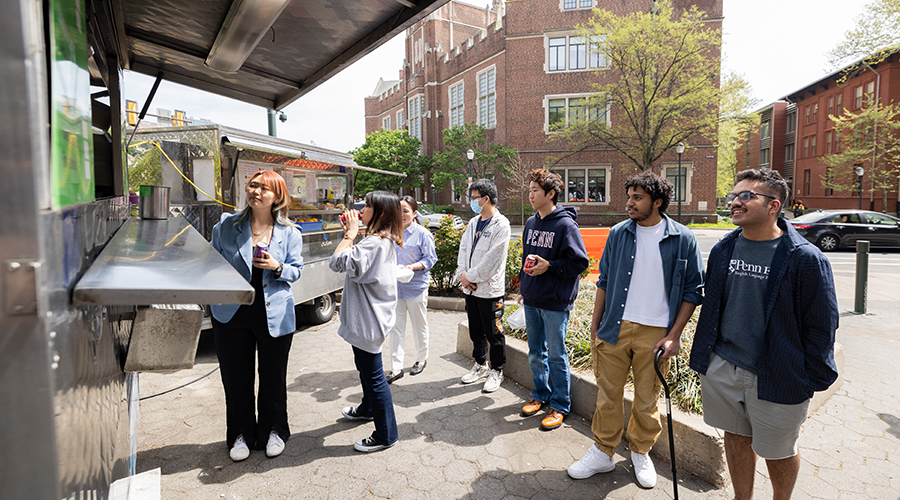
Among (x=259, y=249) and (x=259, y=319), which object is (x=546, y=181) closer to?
(x=259, y=249)

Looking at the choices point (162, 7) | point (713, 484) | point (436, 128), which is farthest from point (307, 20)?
point (436, 128)

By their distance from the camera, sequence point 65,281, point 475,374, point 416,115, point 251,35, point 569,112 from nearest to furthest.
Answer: point 65,281
point 251,35
point 475,374
point 569,112
point 416,115

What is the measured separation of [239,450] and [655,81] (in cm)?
2782

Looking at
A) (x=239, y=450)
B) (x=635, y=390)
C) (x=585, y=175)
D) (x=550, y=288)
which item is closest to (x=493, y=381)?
(x=550, y=288)

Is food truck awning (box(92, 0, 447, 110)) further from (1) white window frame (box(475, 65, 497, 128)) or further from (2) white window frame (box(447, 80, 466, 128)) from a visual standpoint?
(2) white window frame (box(447, 80, 466, 128))

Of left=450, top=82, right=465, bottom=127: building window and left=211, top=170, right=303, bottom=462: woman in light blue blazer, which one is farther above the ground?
left=450, top=82, right=465, bottom=127: building window

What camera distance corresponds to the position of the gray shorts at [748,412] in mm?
2332

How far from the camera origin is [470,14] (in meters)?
44.4

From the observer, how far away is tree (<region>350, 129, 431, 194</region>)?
37.0 m

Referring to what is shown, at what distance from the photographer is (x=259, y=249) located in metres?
3.07

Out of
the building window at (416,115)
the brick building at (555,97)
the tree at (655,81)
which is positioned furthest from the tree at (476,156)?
the building window at (416,115)

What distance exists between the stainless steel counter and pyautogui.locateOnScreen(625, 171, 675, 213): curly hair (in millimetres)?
A: 2618

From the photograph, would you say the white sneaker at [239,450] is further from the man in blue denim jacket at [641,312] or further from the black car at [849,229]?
the black car at [849,229]

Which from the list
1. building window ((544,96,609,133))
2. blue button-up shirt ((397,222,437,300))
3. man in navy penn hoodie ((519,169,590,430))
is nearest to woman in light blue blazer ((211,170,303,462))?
blue button-up shirt ((397,222,437,300))
